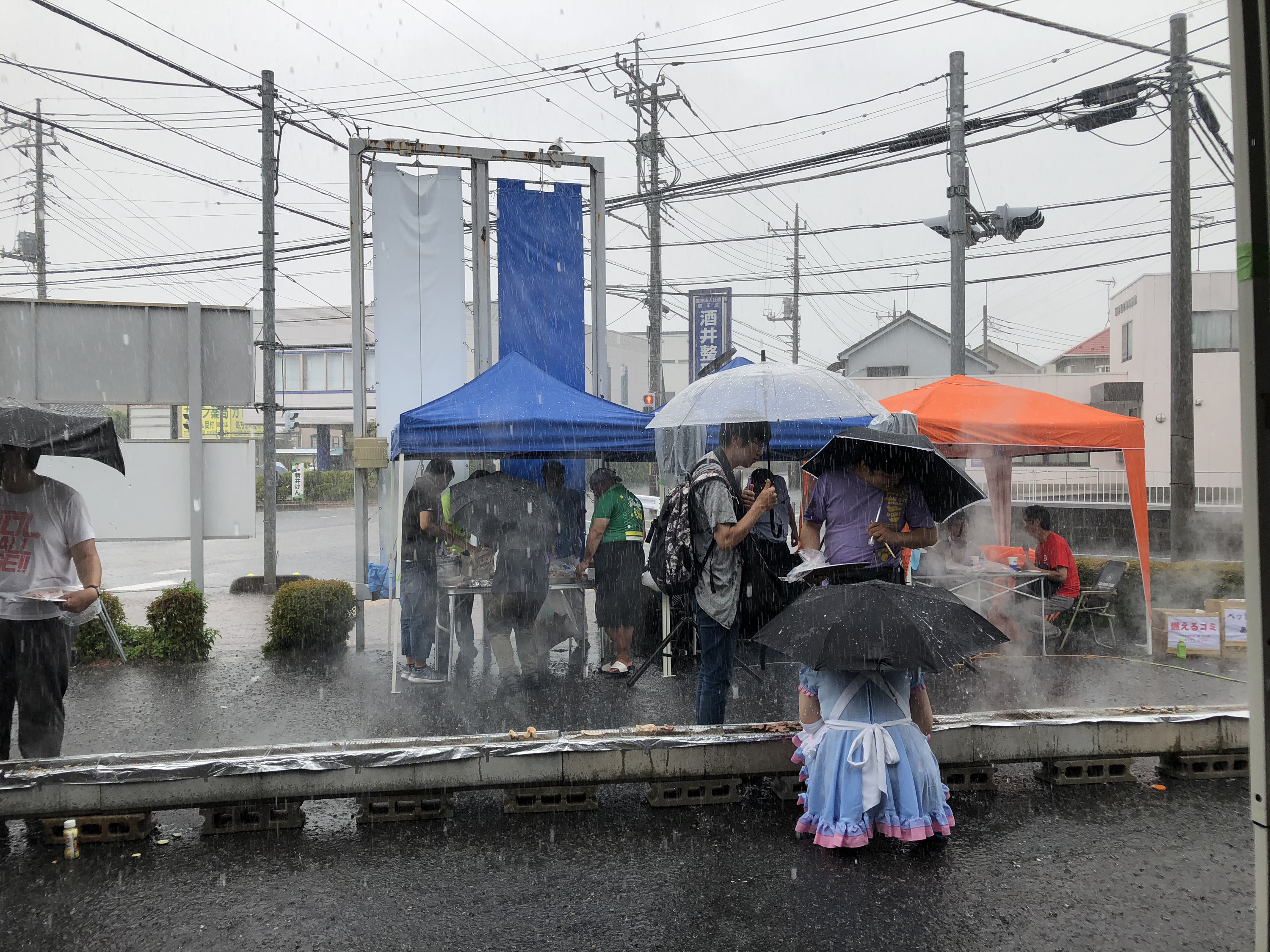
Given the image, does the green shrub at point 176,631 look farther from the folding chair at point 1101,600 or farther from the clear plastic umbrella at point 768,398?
the folding chair at point 1101,600

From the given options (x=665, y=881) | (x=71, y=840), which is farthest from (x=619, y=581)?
(x=71, y=840)

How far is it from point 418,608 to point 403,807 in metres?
3.58

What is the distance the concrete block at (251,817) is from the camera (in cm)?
419

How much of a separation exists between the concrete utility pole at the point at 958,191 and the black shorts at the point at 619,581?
6.55 meters

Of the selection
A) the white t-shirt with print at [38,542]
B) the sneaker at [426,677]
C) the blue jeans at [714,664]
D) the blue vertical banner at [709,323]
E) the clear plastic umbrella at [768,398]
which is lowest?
the sneaker at [426,677]

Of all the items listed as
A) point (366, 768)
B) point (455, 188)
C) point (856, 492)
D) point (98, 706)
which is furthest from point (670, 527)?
point (455, 188)

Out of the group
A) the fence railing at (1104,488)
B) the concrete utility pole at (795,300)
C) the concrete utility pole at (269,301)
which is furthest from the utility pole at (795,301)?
the concrete utility pole at (269,301)

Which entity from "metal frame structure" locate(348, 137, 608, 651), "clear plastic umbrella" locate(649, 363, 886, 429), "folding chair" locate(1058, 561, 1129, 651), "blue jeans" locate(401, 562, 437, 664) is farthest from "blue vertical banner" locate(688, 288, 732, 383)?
"clear plastic umbrella" locate(649, 363, 886, 429)

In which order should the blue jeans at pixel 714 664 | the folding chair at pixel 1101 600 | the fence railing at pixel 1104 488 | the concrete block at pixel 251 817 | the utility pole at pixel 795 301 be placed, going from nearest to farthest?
the concrete block at pixel 251 817
the blue jeans at pixel 714 664
the folding chair at pixel 1101 600
the fence railing at pixel 1104 488
the utility pole at pixel 795 301

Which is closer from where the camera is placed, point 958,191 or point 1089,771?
point 1089,771

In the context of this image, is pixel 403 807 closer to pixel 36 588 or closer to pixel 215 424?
pixel 36 588

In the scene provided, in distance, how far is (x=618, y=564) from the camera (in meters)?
7.70

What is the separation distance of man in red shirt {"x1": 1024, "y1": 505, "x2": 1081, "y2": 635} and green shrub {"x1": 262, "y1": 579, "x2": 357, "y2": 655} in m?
6.98

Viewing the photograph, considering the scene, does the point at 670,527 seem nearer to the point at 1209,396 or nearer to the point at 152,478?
the point at 152,478
